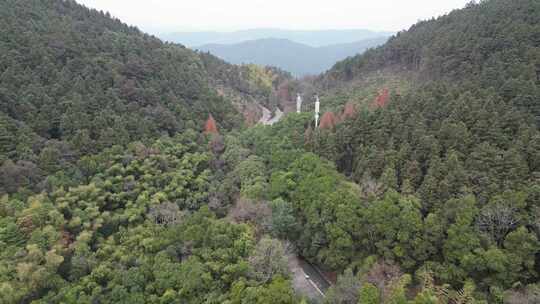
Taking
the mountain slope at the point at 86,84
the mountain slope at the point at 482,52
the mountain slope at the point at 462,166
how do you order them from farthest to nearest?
1. the mountain slope at the point at 86,84
2. the mountain slope at the point at 482,52
3. the mountain slope at the point at 462,166

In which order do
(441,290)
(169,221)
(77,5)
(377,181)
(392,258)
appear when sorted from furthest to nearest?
(77,5) → (169,221) → (377,181) → (392,258) → (441,290)

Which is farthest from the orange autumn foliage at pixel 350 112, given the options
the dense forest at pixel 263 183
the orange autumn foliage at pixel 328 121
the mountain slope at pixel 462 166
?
the orange autumn foliage at pixel 328 121

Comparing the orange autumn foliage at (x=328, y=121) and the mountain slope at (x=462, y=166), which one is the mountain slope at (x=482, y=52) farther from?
the orange autumn foliage at (x=328, y=121)

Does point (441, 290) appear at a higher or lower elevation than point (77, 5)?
lower

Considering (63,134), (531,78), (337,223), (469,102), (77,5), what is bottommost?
(337,223)

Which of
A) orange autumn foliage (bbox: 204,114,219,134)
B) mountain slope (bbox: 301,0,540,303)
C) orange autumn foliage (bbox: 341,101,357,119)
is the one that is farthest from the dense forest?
orange autumn foliage (bbox: 341,101,357,119)

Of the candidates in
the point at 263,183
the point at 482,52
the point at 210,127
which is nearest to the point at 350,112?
the point at 263,183

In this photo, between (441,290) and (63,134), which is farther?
(63,134)

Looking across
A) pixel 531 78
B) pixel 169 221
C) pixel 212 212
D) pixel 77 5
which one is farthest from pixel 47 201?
pixel 77 5

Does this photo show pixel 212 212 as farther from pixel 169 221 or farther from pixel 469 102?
pixel 469 102
